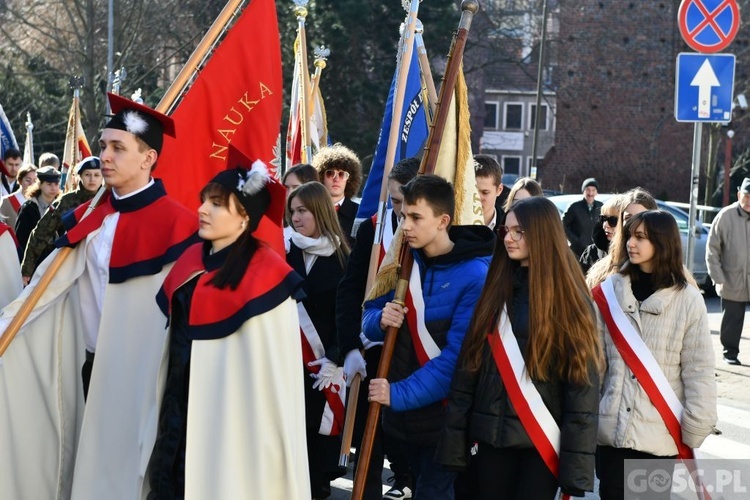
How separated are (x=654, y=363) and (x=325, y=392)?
217cm

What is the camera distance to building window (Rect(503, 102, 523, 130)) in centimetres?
6316

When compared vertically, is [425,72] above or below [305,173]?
above

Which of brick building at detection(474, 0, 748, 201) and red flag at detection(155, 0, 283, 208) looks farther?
brick building at detection(474, 0, 748, 201)

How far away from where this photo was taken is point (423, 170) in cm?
607

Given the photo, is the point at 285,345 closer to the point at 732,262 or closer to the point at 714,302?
the point at 732,262

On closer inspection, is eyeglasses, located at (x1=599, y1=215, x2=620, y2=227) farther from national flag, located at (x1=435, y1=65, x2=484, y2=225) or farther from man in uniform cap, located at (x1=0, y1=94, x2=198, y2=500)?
man in uniform cap, located at (x1=0, y1=94, x2=198, y2=500)

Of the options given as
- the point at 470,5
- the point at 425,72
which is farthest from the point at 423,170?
the point at 425,72

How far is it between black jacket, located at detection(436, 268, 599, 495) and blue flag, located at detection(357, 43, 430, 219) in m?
2.70

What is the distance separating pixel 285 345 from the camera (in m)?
4.93

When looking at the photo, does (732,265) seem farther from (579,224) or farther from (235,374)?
(235,374)

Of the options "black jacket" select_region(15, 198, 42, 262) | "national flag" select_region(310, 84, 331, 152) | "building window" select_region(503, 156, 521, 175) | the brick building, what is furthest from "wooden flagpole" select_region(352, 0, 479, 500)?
"building window" select_region(503, 156, 521, 175)

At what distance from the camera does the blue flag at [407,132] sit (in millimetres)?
7723

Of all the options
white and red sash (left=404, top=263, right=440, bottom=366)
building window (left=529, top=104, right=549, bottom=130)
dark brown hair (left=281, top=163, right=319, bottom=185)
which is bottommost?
white and red sash (left=404, top=263, right=440, bottom=366)

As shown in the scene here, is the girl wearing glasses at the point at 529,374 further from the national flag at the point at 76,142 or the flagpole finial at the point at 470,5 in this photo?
the national flag at the point at 76,142
